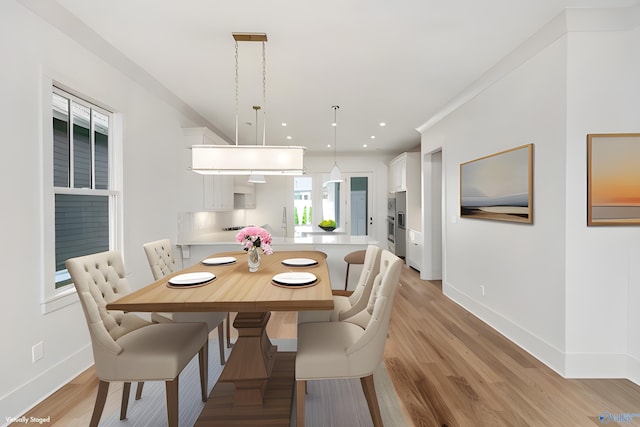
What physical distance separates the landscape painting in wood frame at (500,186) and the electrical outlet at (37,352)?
3.74 m

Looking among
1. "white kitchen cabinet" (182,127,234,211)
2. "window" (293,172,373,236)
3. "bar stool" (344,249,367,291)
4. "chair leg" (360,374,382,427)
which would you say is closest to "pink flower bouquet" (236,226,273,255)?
"chair leg" (360,374,382,427)

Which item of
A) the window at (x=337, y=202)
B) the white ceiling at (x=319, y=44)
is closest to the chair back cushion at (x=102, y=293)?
the white ceiling at (x=319, y=44)

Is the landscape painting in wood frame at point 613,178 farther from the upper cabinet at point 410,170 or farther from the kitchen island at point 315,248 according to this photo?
the upper cabinet at point 410,170

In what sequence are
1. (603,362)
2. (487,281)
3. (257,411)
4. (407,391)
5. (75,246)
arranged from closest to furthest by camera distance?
1. (257,411)
2. (407,391)
3. (603,362)
4. (75,246)
5. (487,281)

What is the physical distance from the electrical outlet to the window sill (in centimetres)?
21

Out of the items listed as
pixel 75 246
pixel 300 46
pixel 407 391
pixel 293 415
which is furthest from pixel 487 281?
pixel 75 246

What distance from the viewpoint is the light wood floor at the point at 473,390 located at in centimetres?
183

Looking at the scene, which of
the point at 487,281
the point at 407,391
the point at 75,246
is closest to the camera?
the point at 407,391

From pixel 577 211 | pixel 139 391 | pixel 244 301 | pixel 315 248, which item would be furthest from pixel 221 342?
pixel 577 211

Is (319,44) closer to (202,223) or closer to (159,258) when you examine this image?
(159,258)

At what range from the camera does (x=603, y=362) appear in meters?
2.24

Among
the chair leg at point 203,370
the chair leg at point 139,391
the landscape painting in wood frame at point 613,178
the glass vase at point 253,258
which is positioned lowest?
the chair leg at point 139,391

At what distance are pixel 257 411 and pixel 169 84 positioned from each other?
3304 millimetres

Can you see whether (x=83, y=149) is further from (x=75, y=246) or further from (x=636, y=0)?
(x=636, y=0)
